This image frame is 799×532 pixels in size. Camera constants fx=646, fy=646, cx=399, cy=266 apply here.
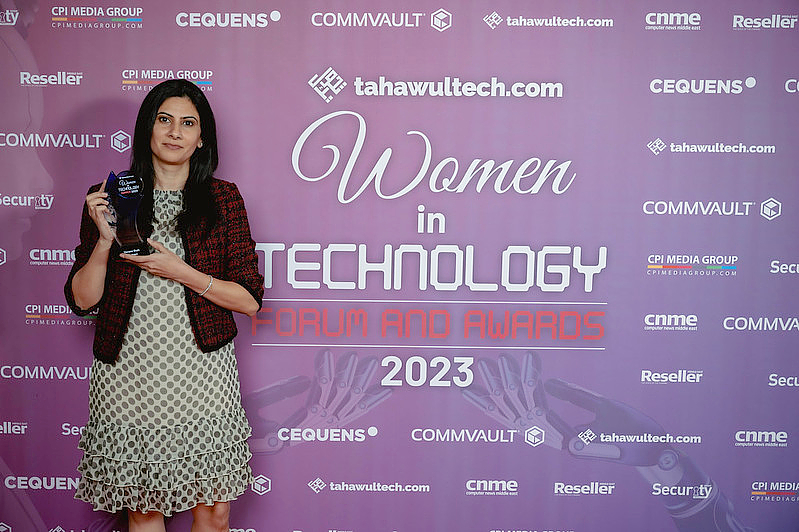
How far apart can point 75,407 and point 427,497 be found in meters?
1.41

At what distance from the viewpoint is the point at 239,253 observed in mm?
2064

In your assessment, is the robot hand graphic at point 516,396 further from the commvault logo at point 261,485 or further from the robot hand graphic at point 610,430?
the commvault logo at point 261,485

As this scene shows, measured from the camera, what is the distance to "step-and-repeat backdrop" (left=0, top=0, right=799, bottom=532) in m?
2.38

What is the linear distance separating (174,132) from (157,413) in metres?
0.86

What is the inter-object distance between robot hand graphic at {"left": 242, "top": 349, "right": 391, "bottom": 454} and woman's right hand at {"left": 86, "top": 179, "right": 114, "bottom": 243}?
0.89 metres

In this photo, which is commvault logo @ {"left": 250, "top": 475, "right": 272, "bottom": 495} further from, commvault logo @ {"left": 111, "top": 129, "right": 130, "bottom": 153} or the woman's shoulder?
commvault logo @ {"left": 111, "top": 129, "right": 130, "bottom": 153}

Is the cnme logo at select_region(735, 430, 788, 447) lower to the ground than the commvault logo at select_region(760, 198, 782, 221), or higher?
lower

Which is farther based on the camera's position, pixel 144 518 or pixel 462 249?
pixel 462 249

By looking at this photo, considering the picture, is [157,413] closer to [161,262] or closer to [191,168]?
[161,262]

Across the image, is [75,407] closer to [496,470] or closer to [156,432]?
[156,432]

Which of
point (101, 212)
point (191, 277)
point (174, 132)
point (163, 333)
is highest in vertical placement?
point (174, 132)

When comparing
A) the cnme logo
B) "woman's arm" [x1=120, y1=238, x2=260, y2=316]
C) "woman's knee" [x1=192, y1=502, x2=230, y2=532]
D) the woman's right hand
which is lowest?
"woman's knee" [x1=192, y1=502, x2=230, y2=532]

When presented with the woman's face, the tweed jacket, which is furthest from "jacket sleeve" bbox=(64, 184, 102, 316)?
the woman's face

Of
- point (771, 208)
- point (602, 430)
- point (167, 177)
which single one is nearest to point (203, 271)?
point (167, 177)
